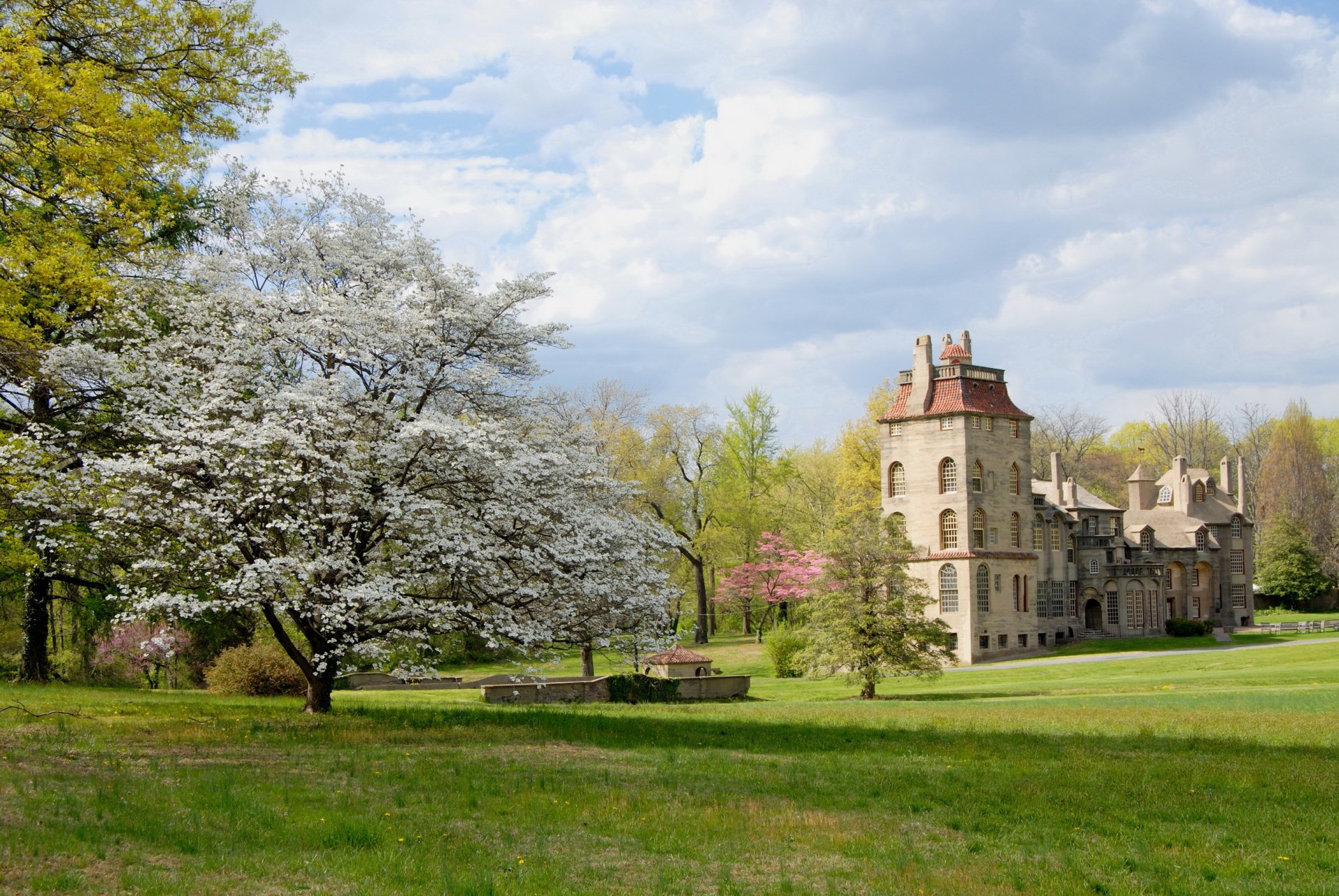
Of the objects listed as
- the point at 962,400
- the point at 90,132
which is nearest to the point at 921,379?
the point at 962,400

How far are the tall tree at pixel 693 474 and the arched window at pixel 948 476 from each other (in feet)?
43.2

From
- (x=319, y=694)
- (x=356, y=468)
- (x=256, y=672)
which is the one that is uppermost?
(x=356, y=468)

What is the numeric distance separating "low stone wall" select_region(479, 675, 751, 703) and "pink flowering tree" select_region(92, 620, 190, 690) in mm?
8980

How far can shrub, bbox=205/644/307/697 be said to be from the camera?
2841 centimetres

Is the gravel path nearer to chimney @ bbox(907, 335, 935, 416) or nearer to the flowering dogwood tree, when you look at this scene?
chimney @ bbox(907, 335, 935, 416)

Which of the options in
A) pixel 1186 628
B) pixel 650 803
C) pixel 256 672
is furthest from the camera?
pixel 1186 628

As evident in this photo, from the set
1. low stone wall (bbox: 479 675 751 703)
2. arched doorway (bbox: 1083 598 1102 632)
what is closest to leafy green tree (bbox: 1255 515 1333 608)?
arched doorway (bbox: 1083 598 1102 632)

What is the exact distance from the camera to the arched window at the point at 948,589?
54.0 metres

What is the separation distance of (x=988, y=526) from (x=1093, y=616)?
14635mm

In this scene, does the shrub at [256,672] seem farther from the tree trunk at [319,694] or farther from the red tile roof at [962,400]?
the red tile roof at [962,400]

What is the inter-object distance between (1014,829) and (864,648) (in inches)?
953

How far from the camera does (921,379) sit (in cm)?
5603

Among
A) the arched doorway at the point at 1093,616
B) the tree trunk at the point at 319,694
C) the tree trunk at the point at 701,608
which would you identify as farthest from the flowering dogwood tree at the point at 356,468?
the arched doorway at the point at 1093,616

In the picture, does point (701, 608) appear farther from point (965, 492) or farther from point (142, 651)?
point (142, 651)
